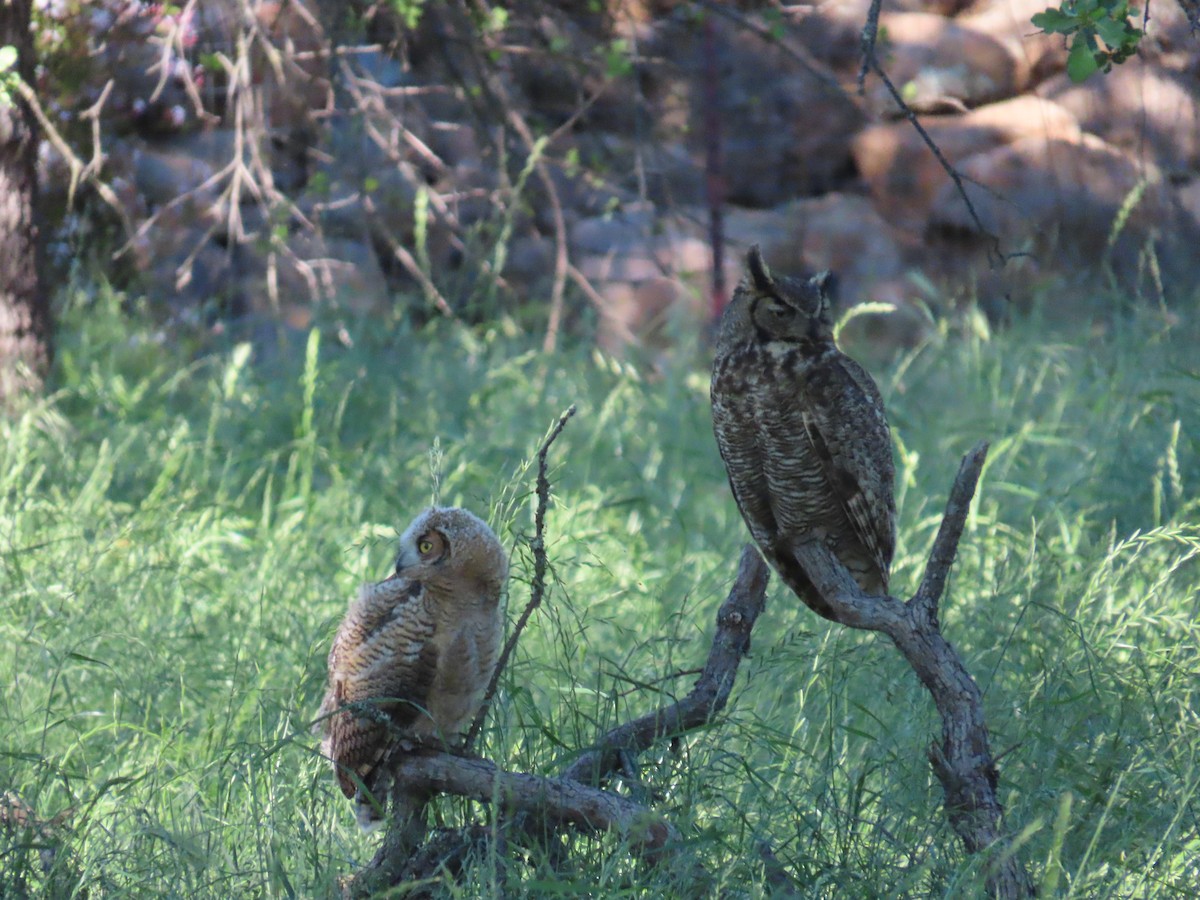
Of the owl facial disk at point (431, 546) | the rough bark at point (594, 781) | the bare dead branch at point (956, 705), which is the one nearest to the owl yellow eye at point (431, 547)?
the owl facial disk at point (431, 546)

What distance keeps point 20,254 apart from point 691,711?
3908 millimetres

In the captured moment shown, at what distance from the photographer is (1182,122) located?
9.00 metres

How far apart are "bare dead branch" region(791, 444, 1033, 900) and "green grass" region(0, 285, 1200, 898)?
72 mm

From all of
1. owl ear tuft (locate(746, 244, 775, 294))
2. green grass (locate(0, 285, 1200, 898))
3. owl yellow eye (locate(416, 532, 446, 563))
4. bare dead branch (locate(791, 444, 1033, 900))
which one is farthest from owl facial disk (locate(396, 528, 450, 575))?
owl ear tuft (locate(746, 244, 775, 294))

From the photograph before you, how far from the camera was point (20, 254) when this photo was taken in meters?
5.20

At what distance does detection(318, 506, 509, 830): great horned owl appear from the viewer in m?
2.36

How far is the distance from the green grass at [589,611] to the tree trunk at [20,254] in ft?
0.85

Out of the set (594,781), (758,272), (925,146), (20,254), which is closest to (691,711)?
(594,781)

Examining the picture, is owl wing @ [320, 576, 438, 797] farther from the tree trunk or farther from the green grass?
the tree trunk

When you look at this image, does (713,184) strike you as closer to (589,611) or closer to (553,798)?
(589,611)

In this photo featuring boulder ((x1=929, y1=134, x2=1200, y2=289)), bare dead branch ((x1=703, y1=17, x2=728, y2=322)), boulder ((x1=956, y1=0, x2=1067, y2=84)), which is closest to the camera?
bare dead branch ((x1=703, y1=17, x2=728, y2=322))

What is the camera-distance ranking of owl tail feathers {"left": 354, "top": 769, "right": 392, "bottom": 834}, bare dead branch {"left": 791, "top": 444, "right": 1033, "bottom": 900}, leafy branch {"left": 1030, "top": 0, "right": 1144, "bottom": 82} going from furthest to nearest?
owl tail feathers {"left": 354, "top": 769, "right": 392, "bottom": 834} → leafy branch {"left": 1030, "top": 0, "right": 1144, "bottom": 82} → bare dead branch {"left": 791, "top": 444, "right": 1033, "bottom": 900}

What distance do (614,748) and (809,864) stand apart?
388 millimetres

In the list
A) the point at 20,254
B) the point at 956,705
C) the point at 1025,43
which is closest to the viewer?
the point at 956,705
